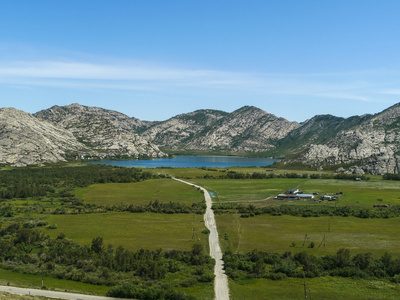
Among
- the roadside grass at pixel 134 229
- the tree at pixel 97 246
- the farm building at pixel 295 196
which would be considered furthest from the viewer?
the farm building at pixel 295 196

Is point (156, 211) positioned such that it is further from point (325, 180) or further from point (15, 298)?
point (325, 180)

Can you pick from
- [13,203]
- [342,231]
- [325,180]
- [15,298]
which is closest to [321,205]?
[342,231]

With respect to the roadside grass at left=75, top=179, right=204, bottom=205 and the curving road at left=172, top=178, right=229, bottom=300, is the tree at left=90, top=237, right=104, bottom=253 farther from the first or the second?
the roadside grass at left=75, top=179, right=204, bottom=205

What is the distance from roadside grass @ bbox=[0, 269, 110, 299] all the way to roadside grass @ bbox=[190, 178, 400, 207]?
79.5m

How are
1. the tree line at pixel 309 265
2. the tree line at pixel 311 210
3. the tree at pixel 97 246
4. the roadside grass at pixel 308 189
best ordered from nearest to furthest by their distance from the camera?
the tree line at pixel 309 265 → the tree at pixel 97 246 → the tree line at pixel 311 210 → the roadside grass at pixel 308 189

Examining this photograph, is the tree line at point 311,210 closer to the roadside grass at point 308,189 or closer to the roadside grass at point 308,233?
the roadside grass at point 308,233

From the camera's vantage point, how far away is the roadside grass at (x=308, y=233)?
72438 mm

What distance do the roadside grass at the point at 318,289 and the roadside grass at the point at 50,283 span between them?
65.5ft

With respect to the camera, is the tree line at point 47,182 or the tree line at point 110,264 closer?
the tree line at point 110,264

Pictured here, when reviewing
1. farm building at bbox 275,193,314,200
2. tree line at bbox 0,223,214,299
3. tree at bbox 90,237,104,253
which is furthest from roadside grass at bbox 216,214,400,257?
farm building at bbox 275,193,314,200

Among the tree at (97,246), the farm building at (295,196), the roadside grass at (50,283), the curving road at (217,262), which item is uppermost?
the farm building at (295,196)

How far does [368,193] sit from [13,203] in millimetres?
134100

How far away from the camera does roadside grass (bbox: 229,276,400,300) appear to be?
166 ft

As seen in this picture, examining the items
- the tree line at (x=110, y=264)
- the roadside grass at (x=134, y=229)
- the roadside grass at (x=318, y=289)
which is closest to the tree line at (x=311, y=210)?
the roadside grass at (x=134, y=229)
